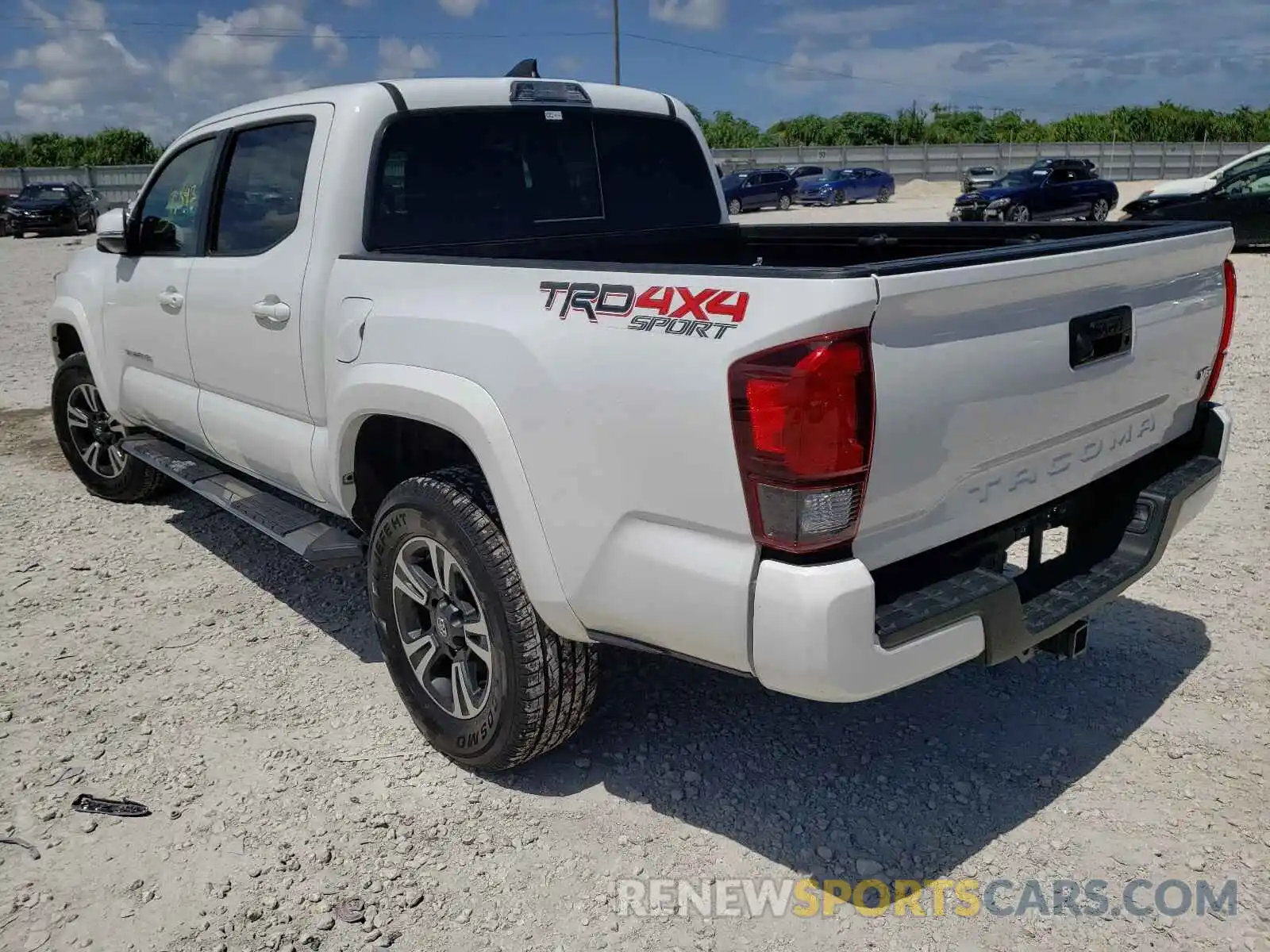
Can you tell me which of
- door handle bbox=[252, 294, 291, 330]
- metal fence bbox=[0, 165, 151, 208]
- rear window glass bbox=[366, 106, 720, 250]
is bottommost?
door handle bbox=[252, 294, 291, 330]

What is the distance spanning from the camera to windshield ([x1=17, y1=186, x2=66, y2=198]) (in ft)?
96.7

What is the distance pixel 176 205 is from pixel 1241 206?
1615 centimetres

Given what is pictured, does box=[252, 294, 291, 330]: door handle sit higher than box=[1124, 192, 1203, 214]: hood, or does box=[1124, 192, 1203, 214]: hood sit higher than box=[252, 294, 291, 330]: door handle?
box=[252, 294, 291, 330]: door handle

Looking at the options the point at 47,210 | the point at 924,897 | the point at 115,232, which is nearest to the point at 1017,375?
the point at 924,897

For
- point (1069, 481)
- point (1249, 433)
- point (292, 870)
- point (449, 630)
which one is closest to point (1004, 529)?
point (1069, 481)

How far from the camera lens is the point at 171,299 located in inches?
178

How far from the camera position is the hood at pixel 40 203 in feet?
94.8

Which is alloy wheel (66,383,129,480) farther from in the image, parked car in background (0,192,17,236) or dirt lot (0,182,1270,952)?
parked car in background (0,192,17,236)

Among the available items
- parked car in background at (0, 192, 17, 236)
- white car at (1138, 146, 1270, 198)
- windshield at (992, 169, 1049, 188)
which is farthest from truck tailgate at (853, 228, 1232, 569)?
parked car in background at (0, 192, 17, 236)

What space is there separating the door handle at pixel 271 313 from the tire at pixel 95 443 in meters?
2.48

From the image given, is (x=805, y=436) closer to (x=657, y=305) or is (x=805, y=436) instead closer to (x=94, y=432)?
(x=657, y=305)

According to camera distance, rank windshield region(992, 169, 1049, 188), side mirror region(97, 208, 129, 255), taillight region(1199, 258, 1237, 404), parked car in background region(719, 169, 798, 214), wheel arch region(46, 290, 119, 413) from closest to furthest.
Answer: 1. taillight region(1199, 258, 1237, 404)
2. side mirror region(97, 208, 129, 255)
3. wheel arch region(46, 290, 119, 413)
4. windshield region(992, 169, 1049, 188)
5. parked car in background region(719, 169, 798, 214)

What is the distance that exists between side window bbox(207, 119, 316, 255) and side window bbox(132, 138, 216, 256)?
0.23 meters

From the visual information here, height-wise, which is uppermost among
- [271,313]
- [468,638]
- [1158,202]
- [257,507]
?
[271,313]
